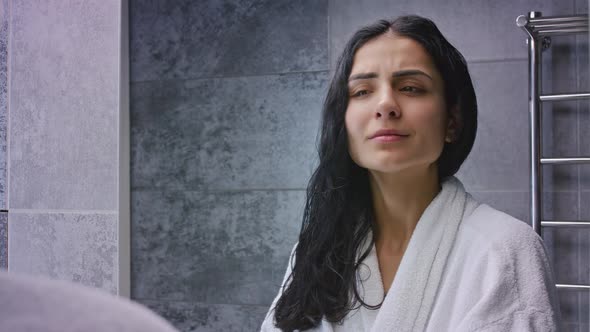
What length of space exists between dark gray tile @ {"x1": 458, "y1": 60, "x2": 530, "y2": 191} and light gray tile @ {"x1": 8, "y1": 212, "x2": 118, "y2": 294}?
47.6 inches

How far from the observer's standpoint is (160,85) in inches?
81.9

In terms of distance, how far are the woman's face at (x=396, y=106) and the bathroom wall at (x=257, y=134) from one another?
0.68 metres

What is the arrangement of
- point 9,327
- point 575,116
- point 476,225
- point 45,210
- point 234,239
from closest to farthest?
1. point 9,327
2. point 476,225
3. point 575,116
4. point 234,239
5. point 45,210

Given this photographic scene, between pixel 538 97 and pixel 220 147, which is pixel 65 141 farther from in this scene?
pixel 538 97

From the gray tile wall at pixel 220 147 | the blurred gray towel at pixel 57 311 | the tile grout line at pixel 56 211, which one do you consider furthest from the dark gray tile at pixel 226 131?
the blurred gray towel at pixel 57 311

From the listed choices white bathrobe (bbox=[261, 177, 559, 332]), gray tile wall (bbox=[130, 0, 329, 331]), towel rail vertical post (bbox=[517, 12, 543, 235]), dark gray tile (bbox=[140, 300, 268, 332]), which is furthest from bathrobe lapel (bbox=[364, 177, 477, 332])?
dark gray tile (bbox=[140, 300, 268, 332])

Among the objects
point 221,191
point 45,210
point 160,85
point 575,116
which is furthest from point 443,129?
point 45,210

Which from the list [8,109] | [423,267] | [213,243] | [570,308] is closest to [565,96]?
[570,308]

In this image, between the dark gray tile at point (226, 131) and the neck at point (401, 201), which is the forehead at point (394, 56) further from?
the dark gray tile at point (226, 131)

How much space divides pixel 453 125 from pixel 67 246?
1557mm

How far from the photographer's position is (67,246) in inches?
87.4

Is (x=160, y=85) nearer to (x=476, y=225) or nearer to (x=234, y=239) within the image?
(x=234, y=239)

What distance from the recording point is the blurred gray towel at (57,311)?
0.12 m

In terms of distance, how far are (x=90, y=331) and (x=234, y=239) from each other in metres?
1.90
